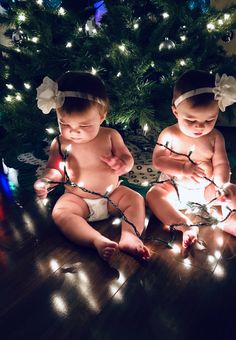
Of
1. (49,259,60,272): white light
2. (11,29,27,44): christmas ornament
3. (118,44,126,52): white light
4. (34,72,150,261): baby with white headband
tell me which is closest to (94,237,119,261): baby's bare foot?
(34,72,150,261): baby with white headband

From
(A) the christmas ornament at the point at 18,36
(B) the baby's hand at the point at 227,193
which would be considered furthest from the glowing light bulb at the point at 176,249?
(A) the christmas ornament at the point at 18,36

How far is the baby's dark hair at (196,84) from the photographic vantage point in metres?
0.96

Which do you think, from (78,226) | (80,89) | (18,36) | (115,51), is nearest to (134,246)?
(78,226)

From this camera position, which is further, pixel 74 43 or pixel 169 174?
pixel 74 43

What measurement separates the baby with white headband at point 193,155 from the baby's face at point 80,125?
0.26 meters

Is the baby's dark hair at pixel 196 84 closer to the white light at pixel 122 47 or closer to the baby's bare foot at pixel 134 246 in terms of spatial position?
the white light at pixel 122 47

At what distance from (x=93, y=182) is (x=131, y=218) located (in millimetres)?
185

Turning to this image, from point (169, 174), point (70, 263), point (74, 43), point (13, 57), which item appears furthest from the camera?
point (13, 57)

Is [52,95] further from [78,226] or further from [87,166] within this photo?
[78,226]

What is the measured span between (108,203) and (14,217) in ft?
1.22

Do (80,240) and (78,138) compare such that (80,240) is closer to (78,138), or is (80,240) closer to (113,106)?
(78,138)

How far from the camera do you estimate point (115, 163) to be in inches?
40.3

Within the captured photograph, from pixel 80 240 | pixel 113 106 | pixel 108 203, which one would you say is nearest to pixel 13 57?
pixel 113 106

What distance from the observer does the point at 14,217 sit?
3.80ft
